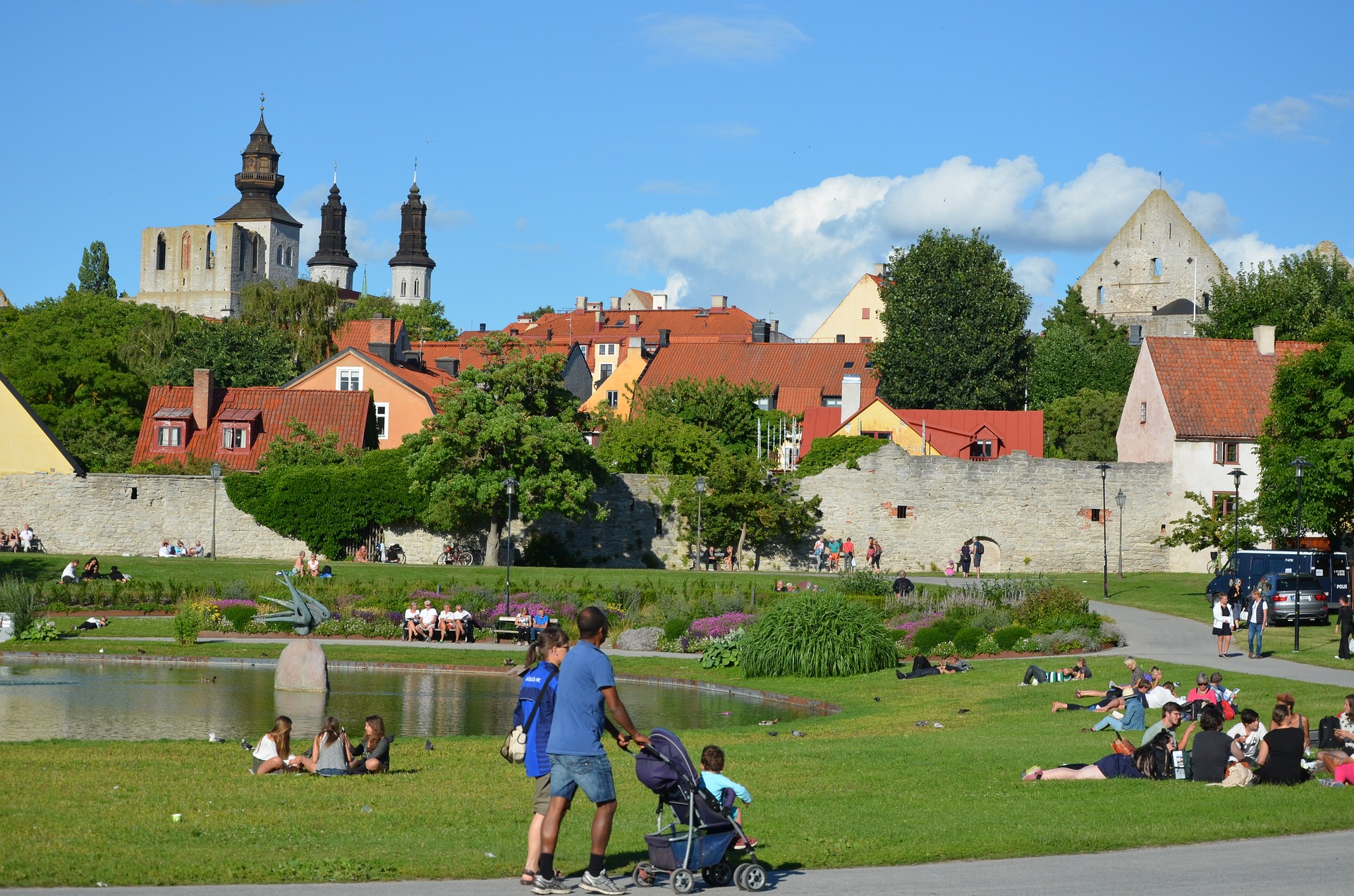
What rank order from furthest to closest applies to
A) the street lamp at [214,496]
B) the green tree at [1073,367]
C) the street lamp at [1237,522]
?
the green tree at [1073,367] → the street lamp at [214,496] → the street lamp at [1237,522]

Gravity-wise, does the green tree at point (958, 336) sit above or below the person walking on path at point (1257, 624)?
above

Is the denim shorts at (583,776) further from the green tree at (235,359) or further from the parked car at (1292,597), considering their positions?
the green tree at (235,359)

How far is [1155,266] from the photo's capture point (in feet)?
319

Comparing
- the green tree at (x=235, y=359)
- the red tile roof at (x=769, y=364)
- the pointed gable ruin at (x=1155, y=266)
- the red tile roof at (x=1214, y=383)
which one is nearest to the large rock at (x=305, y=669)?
the red tile roof at (x=1214, y=383)

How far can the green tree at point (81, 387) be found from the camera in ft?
200

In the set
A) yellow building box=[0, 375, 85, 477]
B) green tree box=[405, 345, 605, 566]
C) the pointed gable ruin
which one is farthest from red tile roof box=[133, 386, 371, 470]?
the pointed gable ruin

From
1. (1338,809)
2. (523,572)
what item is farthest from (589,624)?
(523,572)

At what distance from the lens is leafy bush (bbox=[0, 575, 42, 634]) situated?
95.3ft

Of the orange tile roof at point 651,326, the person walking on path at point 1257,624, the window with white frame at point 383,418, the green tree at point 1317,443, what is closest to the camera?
the person walking on path at point 1257,624

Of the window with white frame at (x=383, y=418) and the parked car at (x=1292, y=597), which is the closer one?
the parked car at (x=1292, y=597)

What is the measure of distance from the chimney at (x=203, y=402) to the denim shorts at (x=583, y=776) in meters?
49.9

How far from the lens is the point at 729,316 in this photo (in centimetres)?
11444

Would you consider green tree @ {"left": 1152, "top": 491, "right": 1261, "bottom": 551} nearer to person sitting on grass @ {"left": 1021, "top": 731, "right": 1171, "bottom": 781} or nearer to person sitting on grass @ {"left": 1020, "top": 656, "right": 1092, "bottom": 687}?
person sitting on grass @ {"left": 1020, "top": 656, "right": 1092, "bottom": 687}

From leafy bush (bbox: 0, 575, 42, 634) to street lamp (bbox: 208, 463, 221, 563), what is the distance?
16.7 m
